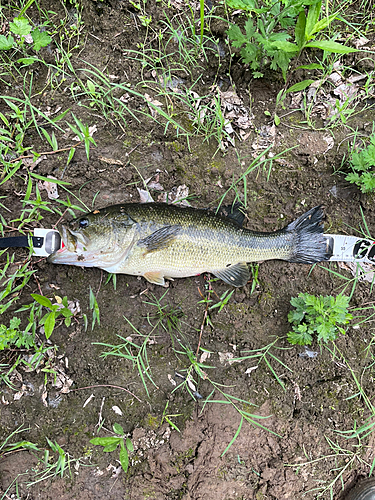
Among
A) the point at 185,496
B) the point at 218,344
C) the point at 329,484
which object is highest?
the point at 218,344

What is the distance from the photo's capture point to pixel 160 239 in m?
3.45

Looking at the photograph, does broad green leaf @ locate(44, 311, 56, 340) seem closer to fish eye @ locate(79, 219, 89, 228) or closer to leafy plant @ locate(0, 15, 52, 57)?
fish eye @ locate(79, 219, 89, 228)

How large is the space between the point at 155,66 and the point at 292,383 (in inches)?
166

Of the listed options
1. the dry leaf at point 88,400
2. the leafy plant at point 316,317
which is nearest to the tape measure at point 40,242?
the dry leaf at point 88,400

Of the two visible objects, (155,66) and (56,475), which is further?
(155,66)

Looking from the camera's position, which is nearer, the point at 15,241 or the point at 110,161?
the point at 15,241

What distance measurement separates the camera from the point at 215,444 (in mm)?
3680

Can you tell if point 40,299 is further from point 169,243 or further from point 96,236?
point 169,243

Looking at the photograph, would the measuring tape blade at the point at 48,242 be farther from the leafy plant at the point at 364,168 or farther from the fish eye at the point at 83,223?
the leafy plant at the point at 364,168

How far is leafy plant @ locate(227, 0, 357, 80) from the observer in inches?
132

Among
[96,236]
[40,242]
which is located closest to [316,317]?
[96,236]

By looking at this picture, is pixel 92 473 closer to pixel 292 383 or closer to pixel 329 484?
pixel 292 383

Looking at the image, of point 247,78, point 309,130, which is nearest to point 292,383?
point 309,130

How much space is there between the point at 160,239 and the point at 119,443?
2302 mm
